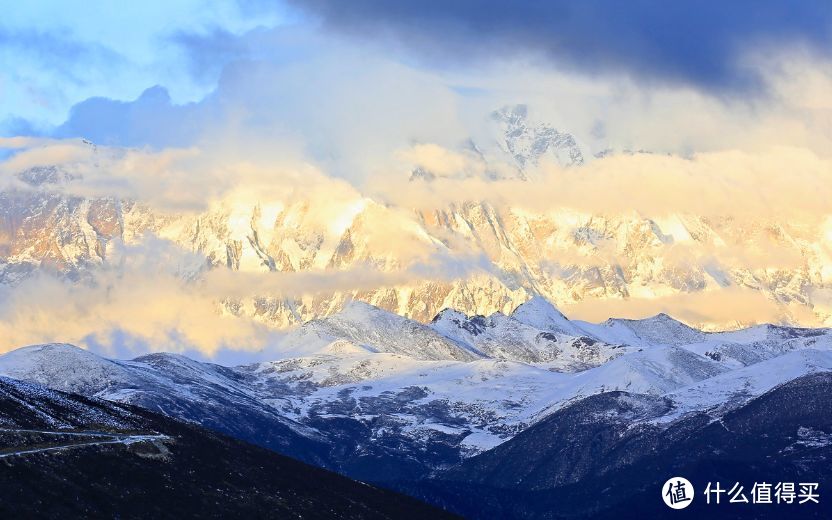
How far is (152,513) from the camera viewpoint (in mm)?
198375

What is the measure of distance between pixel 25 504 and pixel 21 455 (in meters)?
17.5

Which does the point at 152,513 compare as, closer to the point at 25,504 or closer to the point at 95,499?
the point at 95,499

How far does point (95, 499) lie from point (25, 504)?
44.6ft

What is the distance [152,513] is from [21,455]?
17.0 meters

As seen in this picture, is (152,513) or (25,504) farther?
(152,513)

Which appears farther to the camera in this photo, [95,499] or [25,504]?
[95,499]

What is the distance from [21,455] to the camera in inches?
7854

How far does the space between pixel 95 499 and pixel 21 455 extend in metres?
11.4

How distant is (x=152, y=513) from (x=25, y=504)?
1948 cm

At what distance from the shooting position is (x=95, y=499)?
195 m

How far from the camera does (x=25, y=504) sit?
182875 millimetres

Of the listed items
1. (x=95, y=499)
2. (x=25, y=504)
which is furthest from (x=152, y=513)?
(x=25, y=504)
